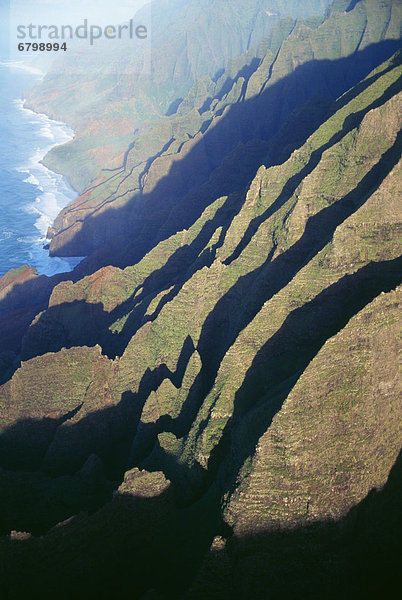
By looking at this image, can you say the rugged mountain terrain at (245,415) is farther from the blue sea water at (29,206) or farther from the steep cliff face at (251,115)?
the blue sea water at (29,206)

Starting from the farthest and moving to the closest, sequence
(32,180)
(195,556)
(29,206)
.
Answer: (32,180) → (29,206) → (195,556)

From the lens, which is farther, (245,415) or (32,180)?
(32,180)

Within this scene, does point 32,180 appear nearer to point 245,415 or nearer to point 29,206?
point 29,206

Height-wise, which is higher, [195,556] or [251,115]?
[251,115]

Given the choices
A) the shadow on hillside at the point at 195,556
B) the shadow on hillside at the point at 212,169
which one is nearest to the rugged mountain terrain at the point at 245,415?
the shadow on hillside at the point at 195,556

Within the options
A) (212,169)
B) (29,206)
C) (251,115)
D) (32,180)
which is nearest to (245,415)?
(212,169)

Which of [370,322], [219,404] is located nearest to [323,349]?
[370,322]
